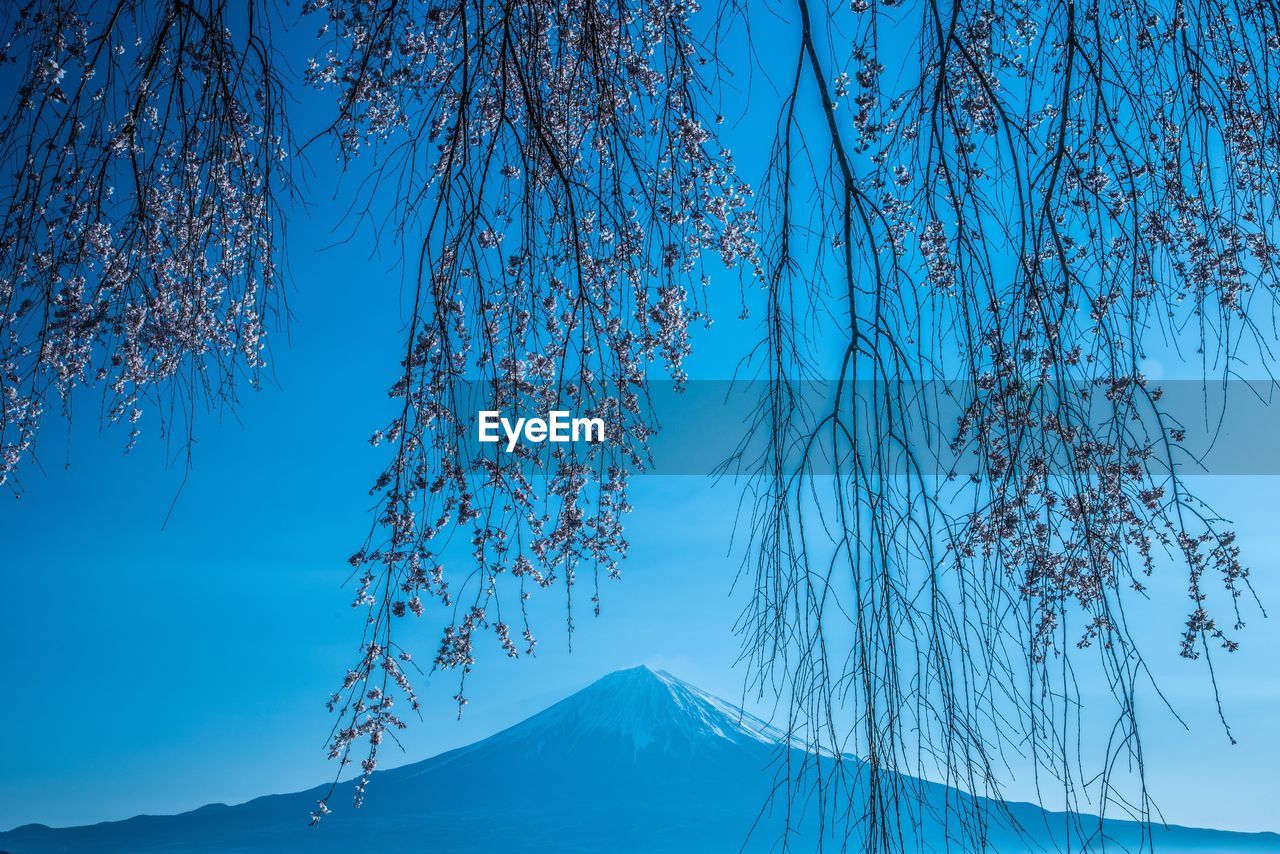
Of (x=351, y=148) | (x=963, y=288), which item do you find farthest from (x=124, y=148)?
(x=963, y=288)

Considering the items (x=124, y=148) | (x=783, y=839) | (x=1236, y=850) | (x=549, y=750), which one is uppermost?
(x=124, y=148)

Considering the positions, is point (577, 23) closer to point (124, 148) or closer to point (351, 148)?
point (351, 148)

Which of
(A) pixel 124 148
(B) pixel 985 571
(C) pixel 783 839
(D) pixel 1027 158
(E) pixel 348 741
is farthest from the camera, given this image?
(A) pixel 124 148

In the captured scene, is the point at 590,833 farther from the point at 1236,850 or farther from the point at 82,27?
the point at 1236,850

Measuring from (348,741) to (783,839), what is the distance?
0.93m

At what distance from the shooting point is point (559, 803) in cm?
8744

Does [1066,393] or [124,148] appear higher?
[124,148]

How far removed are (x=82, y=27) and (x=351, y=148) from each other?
2.26ft

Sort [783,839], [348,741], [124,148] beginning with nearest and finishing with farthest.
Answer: [783,839], [348,741], [124,148]

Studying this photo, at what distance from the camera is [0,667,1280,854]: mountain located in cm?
6881

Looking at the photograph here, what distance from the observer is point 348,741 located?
1.73m

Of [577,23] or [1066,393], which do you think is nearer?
[1066,393]

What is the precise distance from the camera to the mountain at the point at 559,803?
2709 inches

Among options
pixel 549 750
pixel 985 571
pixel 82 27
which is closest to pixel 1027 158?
pixel 985 571
